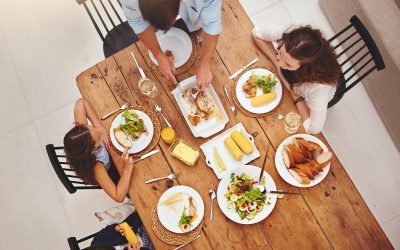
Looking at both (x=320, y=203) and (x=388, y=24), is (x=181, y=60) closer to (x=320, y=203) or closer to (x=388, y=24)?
(x=320, y=203)

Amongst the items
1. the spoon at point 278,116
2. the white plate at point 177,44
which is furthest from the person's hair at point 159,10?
the spoon at point 278,116

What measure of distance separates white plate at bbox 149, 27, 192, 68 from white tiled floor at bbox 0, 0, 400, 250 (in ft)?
4.29

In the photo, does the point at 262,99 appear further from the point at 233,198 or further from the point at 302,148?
the point at 233,198

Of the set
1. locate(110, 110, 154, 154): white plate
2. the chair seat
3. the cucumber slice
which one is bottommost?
the cucumber slice

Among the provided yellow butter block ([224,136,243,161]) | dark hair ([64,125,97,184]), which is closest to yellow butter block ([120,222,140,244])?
dark hair ([64,125,97,184])

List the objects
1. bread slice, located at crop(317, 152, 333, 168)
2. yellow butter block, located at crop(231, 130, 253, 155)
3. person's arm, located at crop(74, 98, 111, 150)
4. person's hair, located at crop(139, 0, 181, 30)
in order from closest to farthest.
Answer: person's hair, located at crop(139, 0, 181, 30) → bread slice, located at crop(317, 152, 333, 168) → yellow butter block, located at crop(231, 130, 253, 155) → person's arm, located at crop(74, 98, 111, 150)

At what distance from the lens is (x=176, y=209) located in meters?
1.82

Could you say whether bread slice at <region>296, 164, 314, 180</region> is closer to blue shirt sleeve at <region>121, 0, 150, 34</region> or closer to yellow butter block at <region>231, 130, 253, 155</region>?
yellow butter block at <region>231, 130, 253, 155</region>

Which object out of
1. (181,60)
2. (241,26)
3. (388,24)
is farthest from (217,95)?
(388,24)

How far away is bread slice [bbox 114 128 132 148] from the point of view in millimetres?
1905

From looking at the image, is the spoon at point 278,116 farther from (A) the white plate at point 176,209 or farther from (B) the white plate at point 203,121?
(A) the white plate at point 176,209

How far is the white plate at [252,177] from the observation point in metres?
1.76

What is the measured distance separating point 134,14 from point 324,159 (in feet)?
3.93

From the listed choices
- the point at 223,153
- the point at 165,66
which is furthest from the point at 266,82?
the point at 165,66
